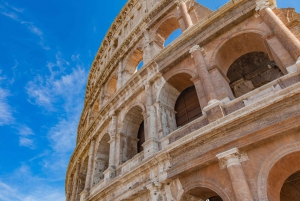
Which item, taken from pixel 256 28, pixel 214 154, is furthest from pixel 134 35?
pixel 214 154

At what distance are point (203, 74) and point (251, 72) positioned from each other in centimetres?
386

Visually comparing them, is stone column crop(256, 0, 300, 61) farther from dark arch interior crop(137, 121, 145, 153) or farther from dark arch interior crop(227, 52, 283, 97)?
dark arch interior crop(137, 121, 145, 153)

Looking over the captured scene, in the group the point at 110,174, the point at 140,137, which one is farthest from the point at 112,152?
the point at 140,137

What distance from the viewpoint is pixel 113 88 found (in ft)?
46.8

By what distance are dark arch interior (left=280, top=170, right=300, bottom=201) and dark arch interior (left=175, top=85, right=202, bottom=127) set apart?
319 cm

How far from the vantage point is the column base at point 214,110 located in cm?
582

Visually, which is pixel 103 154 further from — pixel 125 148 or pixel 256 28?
pixel 256 28

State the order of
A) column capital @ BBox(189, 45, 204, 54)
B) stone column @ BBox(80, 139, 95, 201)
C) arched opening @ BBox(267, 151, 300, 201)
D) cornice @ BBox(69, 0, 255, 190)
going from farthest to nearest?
1. stone column @ BBox(80, 139, 95, 201)
2. cornice @ BBox(69, 0, 255, 190)
3. column capital @ BBox(189, 45, 204, 54)
4. arched opening @ BBox(267, 151, 300, 201)

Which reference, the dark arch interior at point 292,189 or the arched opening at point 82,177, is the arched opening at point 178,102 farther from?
the arched opening at point 82,177

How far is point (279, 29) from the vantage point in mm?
6012

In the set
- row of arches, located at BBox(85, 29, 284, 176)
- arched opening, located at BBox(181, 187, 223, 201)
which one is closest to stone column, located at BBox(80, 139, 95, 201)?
row of arches, located at BBox(85, 29, 284, 176)

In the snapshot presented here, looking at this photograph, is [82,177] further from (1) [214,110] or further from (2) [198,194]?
(1) [214,110]

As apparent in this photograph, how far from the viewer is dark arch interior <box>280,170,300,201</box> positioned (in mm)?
6312

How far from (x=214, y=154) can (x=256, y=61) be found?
240 inches
